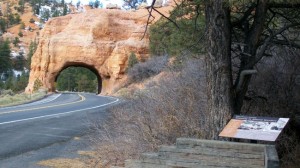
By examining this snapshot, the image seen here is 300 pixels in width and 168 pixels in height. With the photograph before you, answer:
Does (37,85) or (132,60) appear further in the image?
(37,85)

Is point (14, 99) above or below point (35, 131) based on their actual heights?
below

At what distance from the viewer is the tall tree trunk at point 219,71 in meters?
6.83

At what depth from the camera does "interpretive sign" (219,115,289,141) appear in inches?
212

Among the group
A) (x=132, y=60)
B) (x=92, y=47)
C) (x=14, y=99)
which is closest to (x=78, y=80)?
(x=92, y=47)

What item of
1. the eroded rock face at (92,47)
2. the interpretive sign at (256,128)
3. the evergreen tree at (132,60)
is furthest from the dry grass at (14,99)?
the interpretive sign at (256,128)

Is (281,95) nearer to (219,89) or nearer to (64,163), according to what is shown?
(219,89)

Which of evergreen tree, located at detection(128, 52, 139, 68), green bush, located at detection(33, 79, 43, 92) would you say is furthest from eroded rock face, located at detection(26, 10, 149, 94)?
evergreen tree, located at detection(128, 52, 139, 68)

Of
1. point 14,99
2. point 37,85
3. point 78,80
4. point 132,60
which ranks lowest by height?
point 78,80

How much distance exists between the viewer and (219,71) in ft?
22.5

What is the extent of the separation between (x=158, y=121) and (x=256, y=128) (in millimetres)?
2818

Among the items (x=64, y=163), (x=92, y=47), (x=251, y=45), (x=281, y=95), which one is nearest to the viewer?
(x=251, y=45)

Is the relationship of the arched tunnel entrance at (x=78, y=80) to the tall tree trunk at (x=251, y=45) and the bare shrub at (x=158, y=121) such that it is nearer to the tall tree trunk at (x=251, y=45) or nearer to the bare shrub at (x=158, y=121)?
the bare shrub at (x=158, y=121)

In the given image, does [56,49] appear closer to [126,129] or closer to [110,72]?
[110,72]

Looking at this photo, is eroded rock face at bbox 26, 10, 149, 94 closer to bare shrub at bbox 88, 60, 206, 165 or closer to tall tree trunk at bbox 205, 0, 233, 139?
bare shrub at bbox 88, 60, 206, 165
